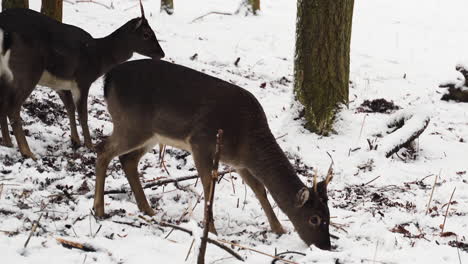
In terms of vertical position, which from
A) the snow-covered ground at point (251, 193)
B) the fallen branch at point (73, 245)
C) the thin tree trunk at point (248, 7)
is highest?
the fallen branch at point (73, 245)

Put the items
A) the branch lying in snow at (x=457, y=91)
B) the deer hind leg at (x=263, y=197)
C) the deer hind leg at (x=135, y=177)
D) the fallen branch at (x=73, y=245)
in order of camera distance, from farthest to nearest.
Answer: the branch lying in snow at (x=457, y=91), the deer hind leg at (x=135, y=177), the deer hind leg at (x=263, y=197), the fallen branch at (x=73, y=245)

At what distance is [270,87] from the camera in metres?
11.0

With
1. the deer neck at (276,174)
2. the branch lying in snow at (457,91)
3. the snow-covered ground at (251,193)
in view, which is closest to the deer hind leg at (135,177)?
the snow-covered ground at (251,193)

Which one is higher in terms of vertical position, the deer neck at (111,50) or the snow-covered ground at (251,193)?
the deer neck at (111,50)

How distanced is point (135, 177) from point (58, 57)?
2.37m

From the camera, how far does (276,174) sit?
5223 mm

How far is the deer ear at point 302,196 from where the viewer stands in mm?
4871

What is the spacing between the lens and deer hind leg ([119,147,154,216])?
5.53m

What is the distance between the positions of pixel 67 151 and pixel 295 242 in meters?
3.16

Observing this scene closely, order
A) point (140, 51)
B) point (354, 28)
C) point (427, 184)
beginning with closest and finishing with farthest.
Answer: point (427, 184)
point (140, 51)
point (354, 28)

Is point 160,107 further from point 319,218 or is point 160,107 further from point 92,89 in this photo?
point 92,89

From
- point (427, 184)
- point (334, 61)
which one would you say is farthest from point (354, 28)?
point (427, 184)

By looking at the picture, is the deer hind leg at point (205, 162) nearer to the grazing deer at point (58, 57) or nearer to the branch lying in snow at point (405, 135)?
the grazing deer at point (58, 57)

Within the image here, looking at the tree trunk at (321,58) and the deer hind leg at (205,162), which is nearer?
the deer hind leg at (205,162)
